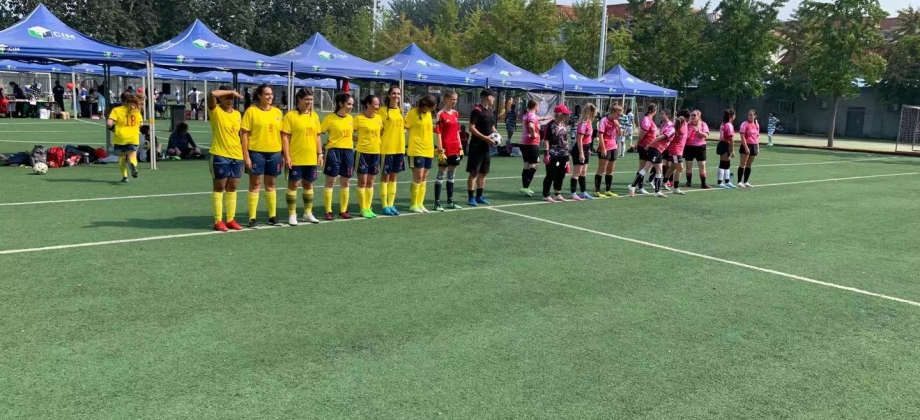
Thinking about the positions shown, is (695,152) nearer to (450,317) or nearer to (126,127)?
(450,317)

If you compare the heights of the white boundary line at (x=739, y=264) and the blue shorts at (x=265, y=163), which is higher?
the blue shorts at (x=265, y=163)

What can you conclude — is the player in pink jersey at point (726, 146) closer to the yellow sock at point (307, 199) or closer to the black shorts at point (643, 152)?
the black shorts at point (643, 152)

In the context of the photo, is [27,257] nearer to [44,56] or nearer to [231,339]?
[231,339]

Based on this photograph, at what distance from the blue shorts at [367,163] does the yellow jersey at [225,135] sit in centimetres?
175

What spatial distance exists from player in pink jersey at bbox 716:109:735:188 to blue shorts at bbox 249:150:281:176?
10008mm

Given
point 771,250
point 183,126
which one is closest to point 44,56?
point 183,126

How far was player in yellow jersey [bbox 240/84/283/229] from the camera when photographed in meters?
8.52

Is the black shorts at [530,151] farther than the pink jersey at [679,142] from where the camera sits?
No

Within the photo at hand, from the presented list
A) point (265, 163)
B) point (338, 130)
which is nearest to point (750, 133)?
point (338, 130)

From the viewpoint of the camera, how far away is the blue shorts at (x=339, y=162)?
944cm

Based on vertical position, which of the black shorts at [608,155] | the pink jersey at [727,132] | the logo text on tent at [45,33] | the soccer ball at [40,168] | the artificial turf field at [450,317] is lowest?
the artificial turf field at [450,317]

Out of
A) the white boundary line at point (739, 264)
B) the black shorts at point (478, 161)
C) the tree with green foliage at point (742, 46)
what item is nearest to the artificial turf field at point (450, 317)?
the white boundary line at point (739, 264)

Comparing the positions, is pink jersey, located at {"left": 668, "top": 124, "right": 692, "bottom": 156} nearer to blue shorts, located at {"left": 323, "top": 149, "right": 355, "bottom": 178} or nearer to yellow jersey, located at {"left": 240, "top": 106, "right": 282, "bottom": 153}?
blue shorts, located at {"left": 323, "top": 149, "right": 355, "bottom": 178}

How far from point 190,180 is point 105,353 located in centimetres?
975
